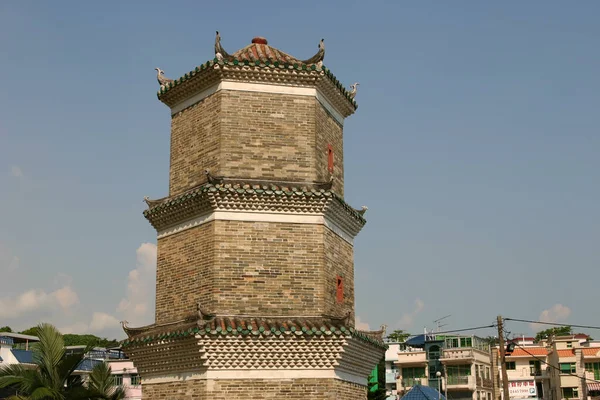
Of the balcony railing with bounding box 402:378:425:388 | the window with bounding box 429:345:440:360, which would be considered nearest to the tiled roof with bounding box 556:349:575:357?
the window with bounding box 429:345:440:360

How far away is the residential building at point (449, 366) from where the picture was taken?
176 ft

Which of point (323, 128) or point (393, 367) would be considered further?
point (393, 367)

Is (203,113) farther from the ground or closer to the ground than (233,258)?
farther from the ground

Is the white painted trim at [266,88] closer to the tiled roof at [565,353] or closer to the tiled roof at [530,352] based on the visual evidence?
the tiled roof at [565,353]

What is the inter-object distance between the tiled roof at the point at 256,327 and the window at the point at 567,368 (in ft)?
152

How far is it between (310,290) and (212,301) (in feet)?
6.02

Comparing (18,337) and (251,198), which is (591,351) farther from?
(251,198)

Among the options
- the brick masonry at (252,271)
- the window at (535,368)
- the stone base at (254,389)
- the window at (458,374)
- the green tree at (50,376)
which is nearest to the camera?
the stone base at (254,389)

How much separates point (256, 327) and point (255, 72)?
4961mm

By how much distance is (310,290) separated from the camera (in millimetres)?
13461

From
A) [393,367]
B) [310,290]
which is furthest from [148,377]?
[393,367]

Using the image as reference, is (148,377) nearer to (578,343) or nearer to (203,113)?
(203,113)

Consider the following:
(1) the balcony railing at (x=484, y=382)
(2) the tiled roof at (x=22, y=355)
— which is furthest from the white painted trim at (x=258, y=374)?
(1) the balcony railing at (x=484, y=382)

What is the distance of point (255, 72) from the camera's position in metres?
14.1
